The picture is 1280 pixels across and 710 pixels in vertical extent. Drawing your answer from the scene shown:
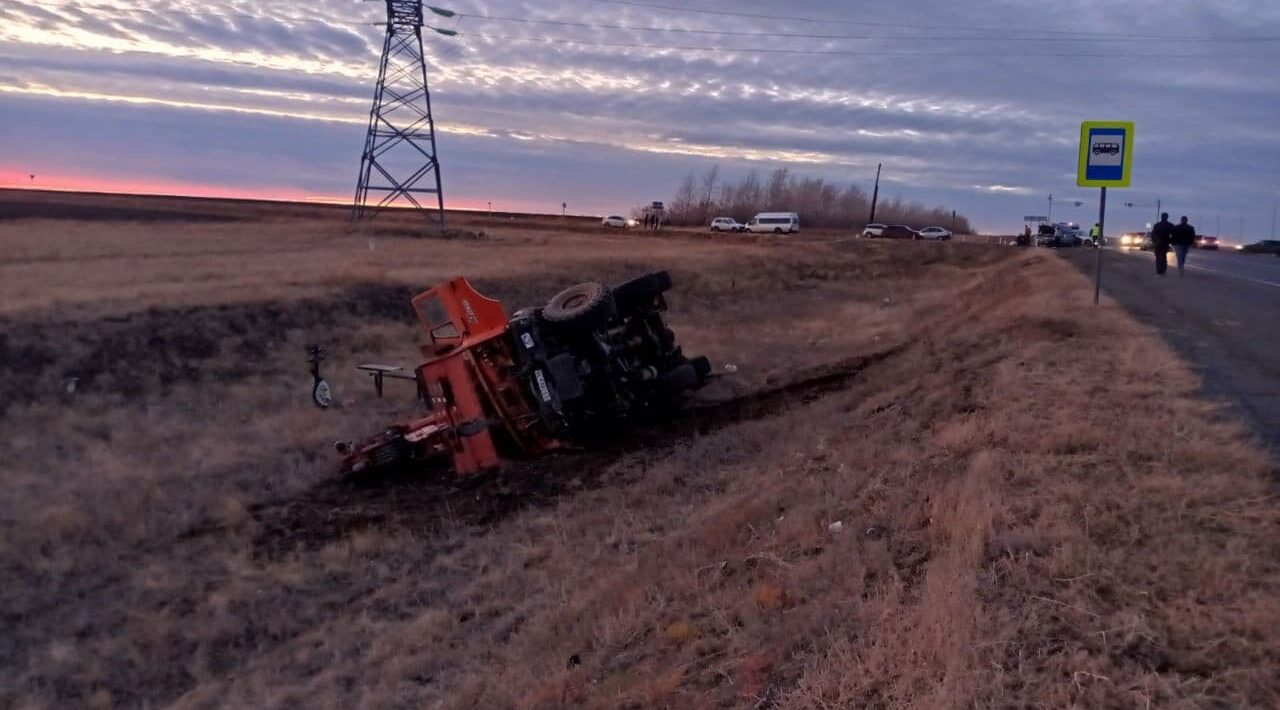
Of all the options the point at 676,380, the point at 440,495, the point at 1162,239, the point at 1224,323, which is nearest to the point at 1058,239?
the point at 1162,239

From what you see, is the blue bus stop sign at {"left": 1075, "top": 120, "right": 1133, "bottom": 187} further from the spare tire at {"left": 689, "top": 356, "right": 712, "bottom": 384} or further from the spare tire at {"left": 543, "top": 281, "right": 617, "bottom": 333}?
the spare tire at {"left": 543, "top": 281, "right": 617, "bottom": 333}

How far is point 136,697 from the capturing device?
767cm

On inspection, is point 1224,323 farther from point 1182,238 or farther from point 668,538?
point 1182,238

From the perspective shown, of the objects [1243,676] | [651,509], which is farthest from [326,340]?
[1243,676]

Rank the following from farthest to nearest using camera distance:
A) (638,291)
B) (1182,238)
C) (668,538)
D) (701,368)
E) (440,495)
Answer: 1. (1182,238)
2. (701,368)
3. (638,291)
4. (440,495)
5. (668,538)

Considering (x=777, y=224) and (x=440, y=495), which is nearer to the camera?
(x=440, y=495)

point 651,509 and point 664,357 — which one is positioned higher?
point 664,357

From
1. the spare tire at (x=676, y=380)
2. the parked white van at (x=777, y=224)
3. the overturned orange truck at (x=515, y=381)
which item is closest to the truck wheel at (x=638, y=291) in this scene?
the overturned orange truck at (x=515, y=381)

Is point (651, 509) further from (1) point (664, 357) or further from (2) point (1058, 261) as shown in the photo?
(2) point (1058, 261)

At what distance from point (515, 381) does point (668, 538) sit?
473 centimetres

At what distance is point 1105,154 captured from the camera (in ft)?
52.4

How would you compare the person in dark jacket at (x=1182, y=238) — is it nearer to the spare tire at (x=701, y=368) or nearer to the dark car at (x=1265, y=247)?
the spare tire at (x=701, y=368)

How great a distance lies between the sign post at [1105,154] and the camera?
15836mm

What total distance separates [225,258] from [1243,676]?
34.5m
